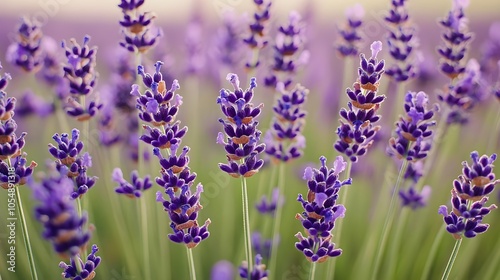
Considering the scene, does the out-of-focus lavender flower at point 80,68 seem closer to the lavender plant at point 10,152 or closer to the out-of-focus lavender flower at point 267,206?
the lavender plant at point 10,152

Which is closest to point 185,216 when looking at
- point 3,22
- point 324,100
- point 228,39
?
point 228,39

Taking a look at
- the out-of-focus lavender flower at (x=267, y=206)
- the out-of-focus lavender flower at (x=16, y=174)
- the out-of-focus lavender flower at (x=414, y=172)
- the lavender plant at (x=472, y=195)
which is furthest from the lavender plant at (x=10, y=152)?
the out-of-focus lavender flower at (x=414, y=172)

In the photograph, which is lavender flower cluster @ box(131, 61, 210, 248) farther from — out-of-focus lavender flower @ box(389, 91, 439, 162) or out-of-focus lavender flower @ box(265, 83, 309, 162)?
out-of-focus lavender flower @ box(389, 91, 439, 162)

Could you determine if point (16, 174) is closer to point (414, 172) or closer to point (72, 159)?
→ point (72, 159)

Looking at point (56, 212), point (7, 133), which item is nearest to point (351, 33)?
point (7, 133)

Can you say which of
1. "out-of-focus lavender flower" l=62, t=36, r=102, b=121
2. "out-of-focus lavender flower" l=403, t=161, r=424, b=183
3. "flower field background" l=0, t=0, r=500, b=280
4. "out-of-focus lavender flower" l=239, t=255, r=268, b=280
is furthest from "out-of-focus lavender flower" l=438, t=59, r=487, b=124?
"out-of-focus lavender flower" l=62, t=36, r=102, b=121

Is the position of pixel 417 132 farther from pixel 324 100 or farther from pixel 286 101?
pixel 324 100

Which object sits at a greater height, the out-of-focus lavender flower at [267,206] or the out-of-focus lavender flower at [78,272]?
the out-of-focus lavender flower at [267,206]
